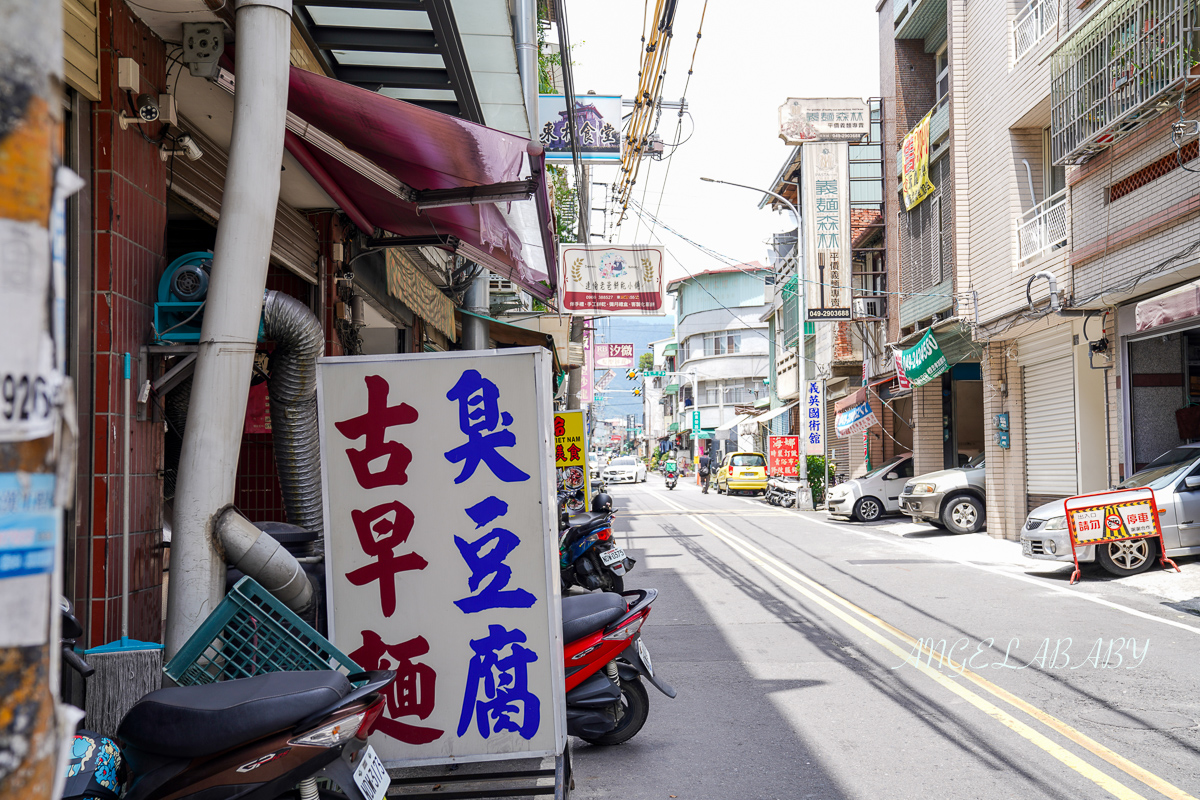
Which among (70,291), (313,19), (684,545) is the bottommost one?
(684,545)

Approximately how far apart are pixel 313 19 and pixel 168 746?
6.27m

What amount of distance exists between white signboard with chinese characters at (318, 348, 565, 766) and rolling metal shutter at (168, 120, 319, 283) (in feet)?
5.15

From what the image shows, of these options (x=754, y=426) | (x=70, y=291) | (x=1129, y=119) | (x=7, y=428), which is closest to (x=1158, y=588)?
(x=1129, y=119)

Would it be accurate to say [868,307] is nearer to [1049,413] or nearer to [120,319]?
[1049,413]

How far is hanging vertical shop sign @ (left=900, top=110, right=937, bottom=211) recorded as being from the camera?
70.7 ft

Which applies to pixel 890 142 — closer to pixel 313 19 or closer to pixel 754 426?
pixel 313 19

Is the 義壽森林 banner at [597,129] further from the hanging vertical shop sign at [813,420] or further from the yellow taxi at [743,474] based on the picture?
the yellow taxi at [743,474]

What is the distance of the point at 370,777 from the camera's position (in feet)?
10.0

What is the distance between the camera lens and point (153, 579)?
468 cm

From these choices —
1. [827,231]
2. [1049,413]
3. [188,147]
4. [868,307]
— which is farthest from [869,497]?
[188,147]

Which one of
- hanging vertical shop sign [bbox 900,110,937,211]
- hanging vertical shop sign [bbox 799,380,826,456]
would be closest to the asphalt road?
hanging vertical shop sign [bbox 900,110,937,211]

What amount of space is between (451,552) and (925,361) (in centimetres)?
1725

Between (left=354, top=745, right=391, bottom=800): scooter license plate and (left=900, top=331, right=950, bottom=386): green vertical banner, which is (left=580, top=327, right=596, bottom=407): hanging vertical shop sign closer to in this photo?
(left=900, top=331, right=950, bottom=386): green vertical banner

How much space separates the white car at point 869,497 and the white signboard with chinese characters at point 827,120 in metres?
10.5
